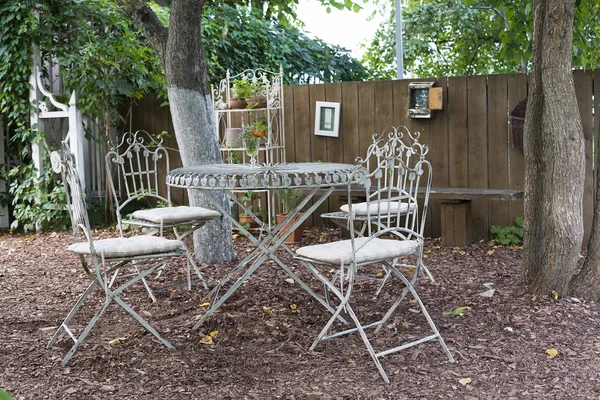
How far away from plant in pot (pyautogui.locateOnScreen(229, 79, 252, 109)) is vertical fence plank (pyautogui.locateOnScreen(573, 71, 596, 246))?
306 centimetres

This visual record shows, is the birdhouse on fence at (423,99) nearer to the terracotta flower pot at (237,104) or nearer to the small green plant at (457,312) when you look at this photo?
the terracotta flower pot at (237,104)

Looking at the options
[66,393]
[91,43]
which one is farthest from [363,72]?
[66,393]

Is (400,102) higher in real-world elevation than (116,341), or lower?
higher

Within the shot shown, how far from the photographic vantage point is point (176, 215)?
184 inches

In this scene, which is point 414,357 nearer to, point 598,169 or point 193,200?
point 598,169

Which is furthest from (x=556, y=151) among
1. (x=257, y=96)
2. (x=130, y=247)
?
(x=257, y=96)

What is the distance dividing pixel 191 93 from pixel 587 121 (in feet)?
10.8

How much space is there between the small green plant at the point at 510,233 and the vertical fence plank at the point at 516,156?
10 centimetres

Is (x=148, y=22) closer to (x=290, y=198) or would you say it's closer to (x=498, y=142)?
(x=290, y=198)

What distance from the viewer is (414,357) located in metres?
3.47

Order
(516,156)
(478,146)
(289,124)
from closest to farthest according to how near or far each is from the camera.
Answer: (516,156) → (478,146) → (289,124)

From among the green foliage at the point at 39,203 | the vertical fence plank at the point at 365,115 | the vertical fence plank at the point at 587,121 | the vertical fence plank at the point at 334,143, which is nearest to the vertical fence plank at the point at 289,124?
the vertical fence plank at the point at 334,143

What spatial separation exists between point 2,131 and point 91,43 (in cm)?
157

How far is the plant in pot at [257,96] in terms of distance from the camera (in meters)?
7.27
